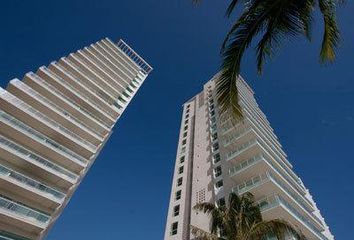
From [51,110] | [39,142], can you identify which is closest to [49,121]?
[51,110]

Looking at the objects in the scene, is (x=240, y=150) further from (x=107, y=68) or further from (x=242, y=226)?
(x=107, y=68)

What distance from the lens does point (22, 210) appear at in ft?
78.1

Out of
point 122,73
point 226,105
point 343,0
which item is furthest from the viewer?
point 122,73

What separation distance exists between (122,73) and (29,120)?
87.5 ft

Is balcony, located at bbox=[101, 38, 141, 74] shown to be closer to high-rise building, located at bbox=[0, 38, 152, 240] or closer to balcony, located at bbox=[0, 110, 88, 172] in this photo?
high-rise building, located at bbox=[0, 38, 152, 240]

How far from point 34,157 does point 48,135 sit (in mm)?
4774

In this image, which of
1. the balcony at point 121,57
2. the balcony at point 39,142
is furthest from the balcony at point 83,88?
the balcony at point 121,57

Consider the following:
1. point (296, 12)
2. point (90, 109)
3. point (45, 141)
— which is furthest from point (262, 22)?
point (90, 109)

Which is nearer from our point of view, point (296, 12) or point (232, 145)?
point (296, 12)

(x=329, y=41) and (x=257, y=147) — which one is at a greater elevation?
(x=257, y=147)

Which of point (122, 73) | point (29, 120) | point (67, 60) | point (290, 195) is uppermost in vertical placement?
point (122, 73)

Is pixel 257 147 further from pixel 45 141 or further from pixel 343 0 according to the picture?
Answer: pixel 343 0

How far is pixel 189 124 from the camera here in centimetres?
5706

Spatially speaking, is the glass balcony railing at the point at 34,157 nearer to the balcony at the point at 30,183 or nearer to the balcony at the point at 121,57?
the balcony at the point at 30,183
